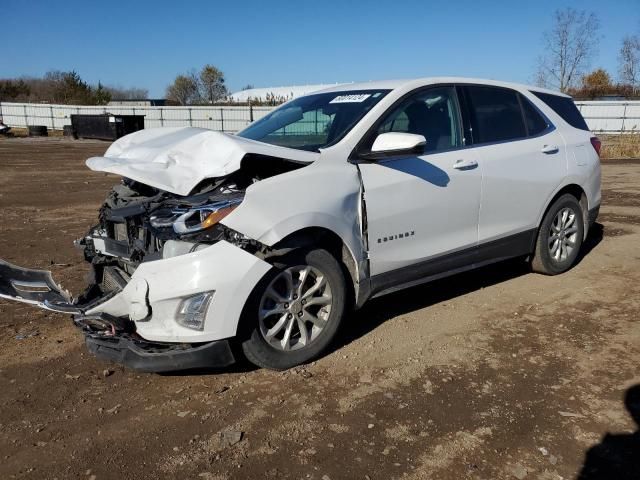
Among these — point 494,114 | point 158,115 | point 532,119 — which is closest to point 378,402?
point 494,114

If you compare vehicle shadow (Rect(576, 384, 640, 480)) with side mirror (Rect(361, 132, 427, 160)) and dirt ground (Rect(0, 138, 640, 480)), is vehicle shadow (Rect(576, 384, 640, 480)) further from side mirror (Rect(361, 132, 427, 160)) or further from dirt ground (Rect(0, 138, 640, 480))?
side mirror (Rect(361, 132, 427, 160))

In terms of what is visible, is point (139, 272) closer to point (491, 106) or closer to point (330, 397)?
point (330, 397)

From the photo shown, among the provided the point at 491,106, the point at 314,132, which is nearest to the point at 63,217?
the point at 314,132

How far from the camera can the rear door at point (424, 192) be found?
3980 millimetres

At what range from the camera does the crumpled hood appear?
11.2 feet

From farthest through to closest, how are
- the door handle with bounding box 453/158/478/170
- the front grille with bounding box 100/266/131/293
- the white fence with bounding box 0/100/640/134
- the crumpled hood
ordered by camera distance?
the white fence with bounding box 0/100/640/134 < the door handle with bounding box 453/158/478/170 < the front grille with bounding box 100/266/131/293 < the crumpled hood

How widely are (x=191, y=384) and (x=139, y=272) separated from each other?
81 cm

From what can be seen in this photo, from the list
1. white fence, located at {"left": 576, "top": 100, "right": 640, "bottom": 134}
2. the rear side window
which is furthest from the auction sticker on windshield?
white fence, located at {"left": 576, "top": 100, "right": 640, "bottom": 134}

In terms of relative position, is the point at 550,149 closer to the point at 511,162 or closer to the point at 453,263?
the point at 511,162

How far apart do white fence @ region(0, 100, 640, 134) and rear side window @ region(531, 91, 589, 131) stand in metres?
24.7

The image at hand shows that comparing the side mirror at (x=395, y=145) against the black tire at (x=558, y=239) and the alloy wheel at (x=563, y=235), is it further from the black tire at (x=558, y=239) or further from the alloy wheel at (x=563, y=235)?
the alloy wheel at (x=563, y=235)

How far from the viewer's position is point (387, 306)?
195 inches

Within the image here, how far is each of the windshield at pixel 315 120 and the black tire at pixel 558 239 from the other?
2.26m

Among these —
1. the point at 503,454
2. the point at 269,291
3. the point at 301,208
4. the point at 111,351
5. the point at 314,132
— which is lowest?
the point at 503,454
